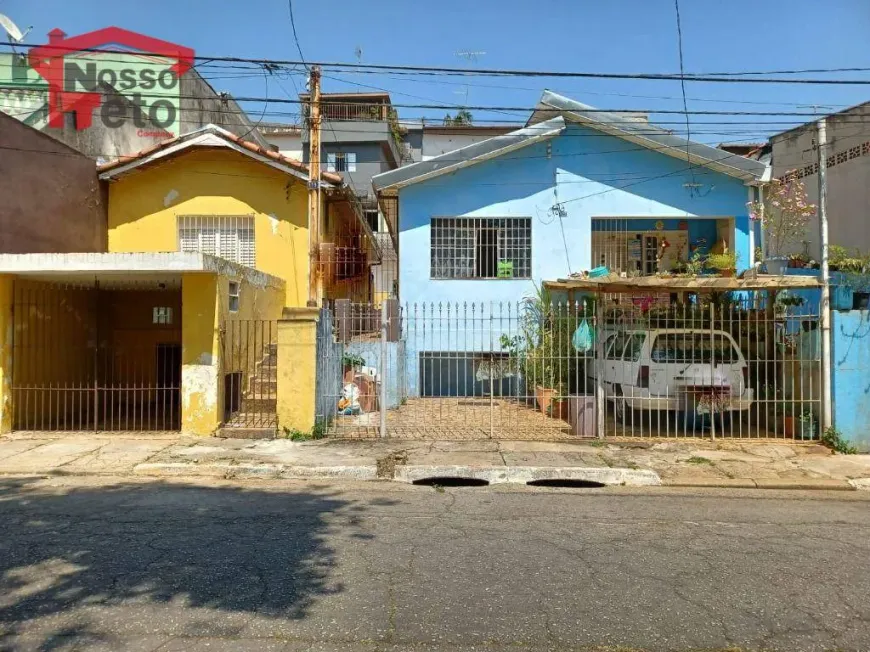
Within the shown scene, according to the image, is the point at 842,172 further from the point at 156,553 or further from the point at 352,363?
the point at 156,553

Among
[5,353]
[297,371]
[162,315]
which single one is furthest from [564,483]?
[162,315]

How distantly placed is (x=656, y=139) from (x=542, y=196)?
9.07 ft

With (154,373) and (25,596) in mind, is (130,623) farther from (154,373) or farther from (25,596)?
(154,373)

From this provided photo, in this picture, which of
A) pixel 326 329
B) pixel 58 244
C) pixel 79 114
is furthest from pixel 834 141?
pixel 79 114

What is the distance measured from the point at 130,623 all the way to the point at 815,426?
949 cm

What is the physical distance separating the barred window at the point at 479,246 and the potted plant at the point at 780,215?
4.91 meters

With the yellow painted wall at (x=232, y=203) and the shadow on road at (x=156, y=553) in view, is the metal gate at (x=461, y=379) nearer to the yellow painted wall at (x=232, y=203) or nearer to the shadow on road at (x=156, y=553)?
the yellow painted wall at (x=232, y=203)

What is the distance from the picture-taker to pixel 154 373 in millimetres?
13906

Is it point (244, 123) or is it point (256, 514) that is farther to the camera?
point (244, 123)

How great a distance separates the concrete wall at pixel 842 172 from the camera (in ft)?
51.7

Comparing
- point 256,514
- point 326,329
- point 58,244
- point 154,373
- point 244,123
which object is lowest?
point 256,514

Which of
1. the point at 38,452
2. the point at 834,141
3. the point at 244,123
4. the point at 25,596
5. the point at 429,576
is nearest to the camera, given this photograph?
the point at 25,596

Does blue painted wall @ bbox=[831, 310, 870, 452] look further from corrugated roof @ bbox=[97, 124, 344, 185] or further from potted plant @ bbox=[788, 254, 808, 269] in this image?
corrugated roof @ bbox=[97, 124, 344, 185]

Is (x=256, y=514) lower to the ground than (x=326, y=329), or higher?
lower
